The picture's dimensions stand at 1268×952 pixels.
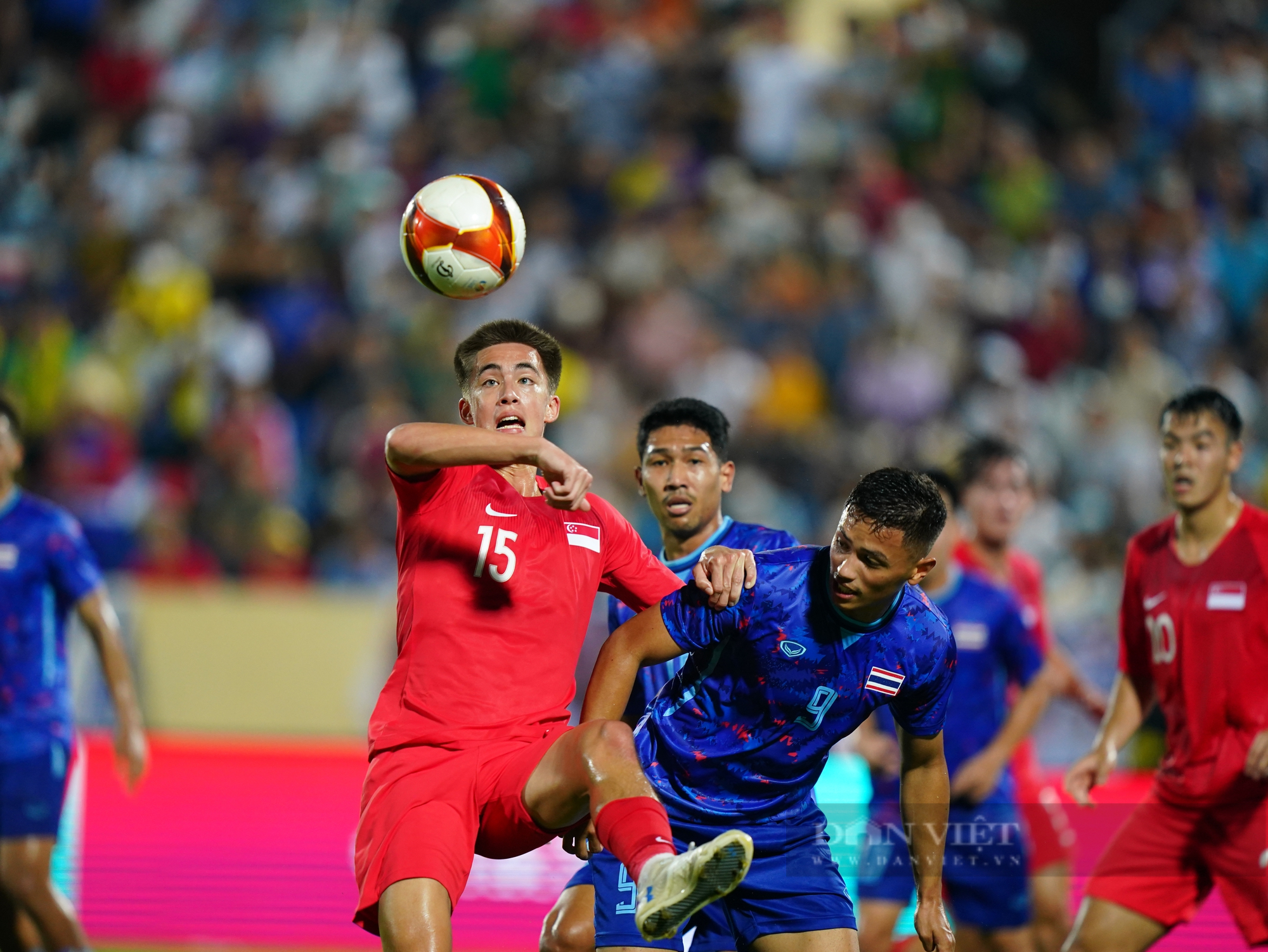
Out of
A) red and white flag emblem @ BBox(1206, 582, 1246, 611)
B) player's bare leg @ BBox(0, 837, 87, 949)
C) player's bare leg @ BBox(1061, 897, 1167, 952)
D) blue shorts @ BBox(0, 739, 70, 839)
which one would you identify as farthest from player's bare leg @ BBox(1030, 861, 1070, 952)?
blue shorts @ BBox(0, 739, 70, 839)

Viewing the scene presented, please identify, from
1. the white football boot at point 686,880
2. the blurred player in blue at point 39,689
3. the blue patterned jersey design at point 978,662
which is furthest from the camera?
the blue patterned jersey design at point 978,662

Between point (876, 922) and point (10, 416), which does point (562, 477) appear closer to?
point (876, 922)

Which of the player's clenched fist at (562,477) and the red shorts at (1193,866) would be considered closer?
the player's clenched fist at (562,477)

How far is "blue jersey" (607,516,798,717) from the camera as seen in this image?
18.4 feet

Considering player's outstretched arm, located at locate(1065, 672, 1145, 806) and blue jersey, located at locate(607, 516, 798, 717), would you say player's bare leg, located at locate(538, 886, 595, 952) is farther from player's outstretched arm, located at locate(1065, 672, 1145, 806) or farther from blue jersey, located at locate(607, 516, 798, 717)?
player's outstretched arm, located at locate(1065, 672, 1145, 806)

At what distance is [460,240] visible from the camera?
5285mm

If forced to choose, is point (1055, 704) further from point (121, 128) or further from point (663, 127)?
point (121, 128)

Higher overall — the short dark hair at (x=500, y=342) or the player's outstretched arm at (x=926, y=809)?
the short dark hair at (x=500, y=342)

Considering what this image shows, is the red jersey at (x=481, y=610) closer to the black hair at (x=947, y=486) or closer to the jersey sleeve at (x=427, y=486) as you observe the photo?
the jersey sleeve at (x=427, y=486)

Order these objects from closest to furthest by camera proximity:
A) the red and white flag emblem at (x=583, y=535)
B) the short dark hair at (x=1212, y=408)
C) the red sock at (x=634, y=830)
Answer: the red sock at (x=634, y=830)
the red and white flag emblem at (x=583, y=535)
the short dark hair at (x=1212, y=408)

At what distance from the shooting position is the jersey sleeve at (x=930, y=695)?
15.2ft

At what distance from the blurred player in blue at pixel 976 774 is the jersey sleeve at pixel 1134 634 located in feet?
1.87

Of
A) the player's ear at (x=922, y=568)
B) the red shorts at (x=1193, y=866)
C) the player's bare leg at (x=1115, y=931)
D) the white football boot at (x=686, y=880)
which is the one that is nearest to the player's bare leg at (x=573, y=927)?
the white football boot at (x=686, y=880)

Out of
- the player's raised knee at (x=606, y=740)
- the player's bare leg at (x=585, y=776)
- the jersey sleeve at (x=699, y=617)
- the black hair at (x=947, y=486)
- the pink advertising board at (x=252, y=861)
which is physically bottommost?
the pink advertising board at (x=252, y=861)
